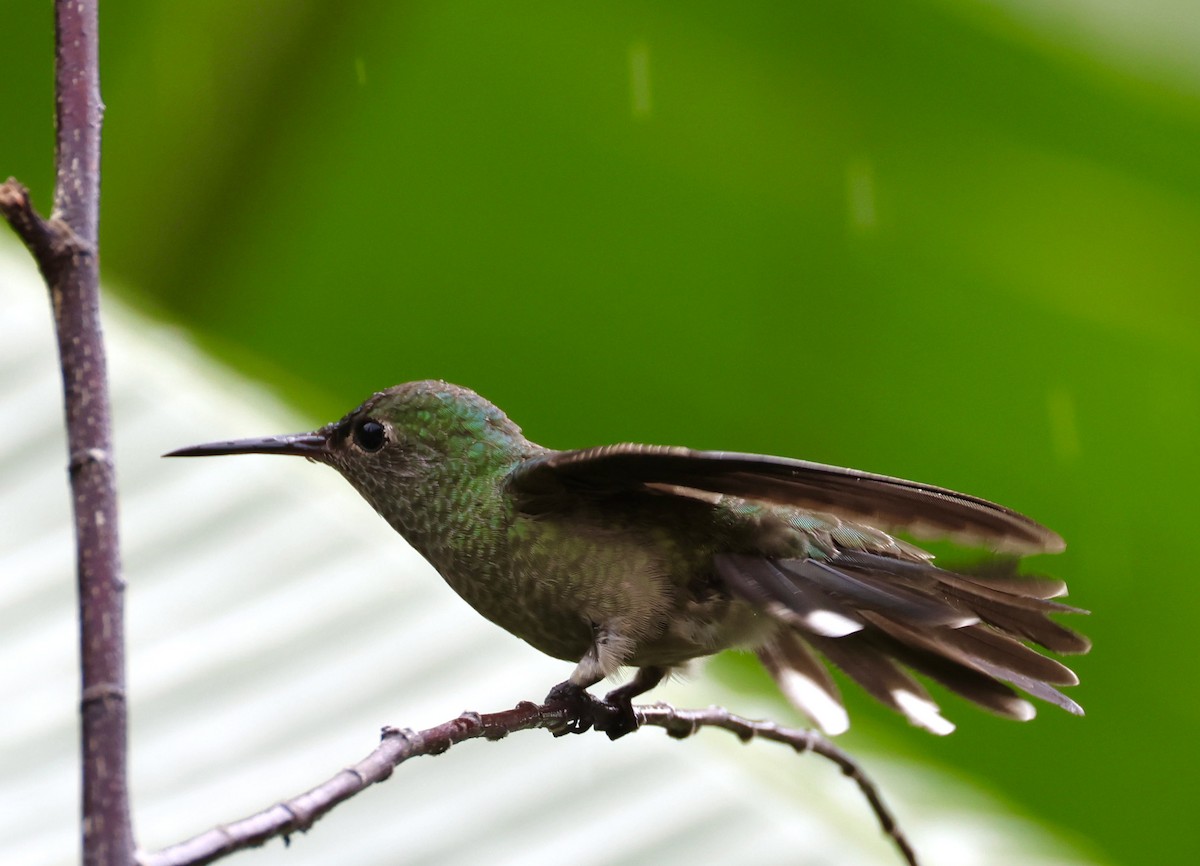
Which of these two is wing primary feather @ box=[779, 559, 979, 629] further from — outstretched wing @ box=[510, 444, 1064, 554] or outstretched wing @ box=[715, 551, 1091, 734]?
outstretched wing @ box=[510, 444, 1064, 554]

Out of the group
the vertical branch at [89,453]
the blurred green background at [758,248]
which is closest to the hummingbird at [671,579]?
the vertical branch at [89,453]

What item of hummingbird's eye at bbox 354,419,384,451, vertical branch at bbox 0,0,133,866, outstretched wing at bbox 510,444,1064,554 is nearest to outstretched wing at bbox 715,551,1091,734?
outstretched wing at bbox 510,444,1064,554

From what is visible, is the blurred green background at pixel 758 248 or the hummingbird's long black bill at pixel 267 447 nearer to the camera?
the hummingbird's long black bill at pixel 267 447

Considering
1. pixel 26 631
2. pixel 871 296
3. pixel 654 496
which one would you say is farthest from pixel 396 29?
pixel 654 496

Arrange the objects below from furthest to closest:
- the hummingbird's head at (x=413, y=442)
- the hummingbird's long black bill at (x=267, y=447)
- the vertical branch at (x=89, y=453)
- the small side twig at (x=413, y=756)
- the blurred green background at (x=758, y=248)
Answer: the blurred green background at (x=758, y=248)
the hummingbird's head at (x=413, y=442)
the hummingbird's long black bill at (x=267, y=447)
the small side twig at (x=413, y=756)
the vertical branch at (x=89, y=453)

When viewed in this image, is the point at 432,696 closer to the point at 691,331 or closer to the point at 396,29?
the point at 691,331

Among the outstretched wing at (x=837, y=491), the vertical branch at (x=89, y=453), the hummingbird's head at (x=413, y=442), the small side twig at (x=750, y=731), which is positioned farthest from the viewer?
the hummingbird's head at (x=413, y=442)

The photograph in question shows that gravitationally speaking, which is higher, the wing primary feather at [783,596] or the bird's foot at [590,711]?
the wing primary feather at [783,596]

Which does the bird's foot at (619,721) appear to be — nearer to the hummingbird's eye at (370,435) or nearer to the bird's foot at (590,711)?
the bird's foot at (590,711)

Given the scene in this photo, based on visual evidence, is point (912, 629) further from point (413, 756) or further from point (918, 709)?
point (413, 756)
